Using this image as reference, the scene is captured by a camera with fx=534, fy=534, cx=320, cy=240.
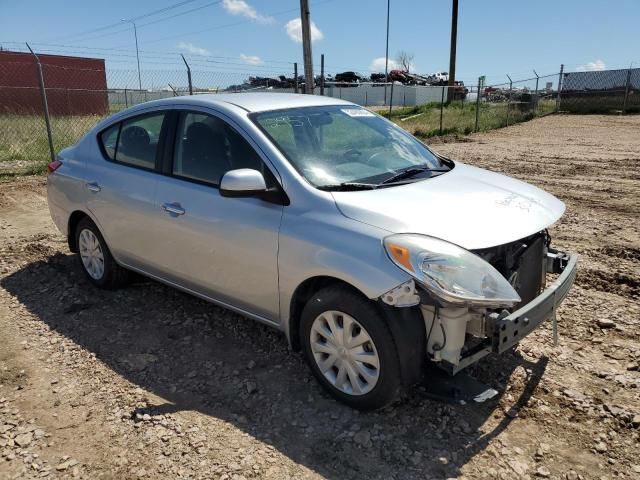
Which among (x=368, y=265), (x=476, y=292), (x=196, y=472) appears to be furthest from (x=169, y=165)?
(x=476, y=292)

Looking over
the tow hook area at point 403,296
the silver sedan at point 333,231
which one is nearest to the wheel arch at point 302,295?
the silver sedan at point 333,231

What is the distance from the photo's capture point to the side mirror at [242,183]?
3.03 m

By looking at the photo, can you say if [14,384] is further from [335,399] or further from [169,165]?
[335,399]

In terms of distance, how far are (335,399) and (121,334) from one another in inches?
73.1

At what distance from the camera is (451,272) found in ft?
8.35

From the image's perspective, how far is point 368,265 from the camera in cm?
266

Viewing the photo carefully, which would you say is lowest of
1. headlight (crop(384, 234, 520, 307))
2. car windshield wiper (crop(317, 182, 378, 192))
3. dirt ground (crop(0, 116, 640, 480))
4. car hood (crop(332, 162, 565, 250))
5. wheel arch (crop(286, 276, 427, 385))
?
dirt ground (crop(0, 116, 640, 480))

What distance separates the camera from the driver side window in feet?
11.2

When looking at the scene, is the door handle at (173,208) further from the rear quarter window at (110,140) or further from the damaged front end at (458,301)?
the damaged front end at (458,301)

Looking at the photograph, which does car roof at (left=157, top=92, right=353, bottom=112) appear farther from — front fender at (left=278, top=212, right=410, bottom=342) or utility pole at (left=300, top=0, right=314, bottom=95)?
utility pole at (left=300, top=0, right=314, bottom=95)

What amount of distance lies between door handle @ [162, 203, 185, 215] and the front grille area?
1.99m

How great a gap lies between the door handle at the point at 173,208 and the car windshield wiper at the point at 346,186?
1104 millimetres

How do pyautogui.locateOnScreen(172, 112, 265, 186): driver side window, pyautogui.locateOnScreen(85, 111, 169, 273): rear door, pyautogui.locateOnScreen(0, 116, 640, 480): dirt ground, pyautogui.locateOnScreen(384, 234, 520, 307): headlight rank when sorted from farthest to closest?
pyautogui.locateOnScreen(85, 111, 169, 273): rear door
pyautogui.locateOnScreen(172, 112, 265, 186): driver side window
pyautogui.locateOnScreen(0, 116, 640, 480): dirt ground
pyautogui.locateOnScreen(384, 234, 520, 307): headlight

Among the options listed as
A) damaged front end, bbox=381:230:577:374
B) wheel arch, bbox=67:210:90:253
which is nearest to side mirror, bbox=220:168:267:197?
damaged front end, bbox=381:230:577:374
